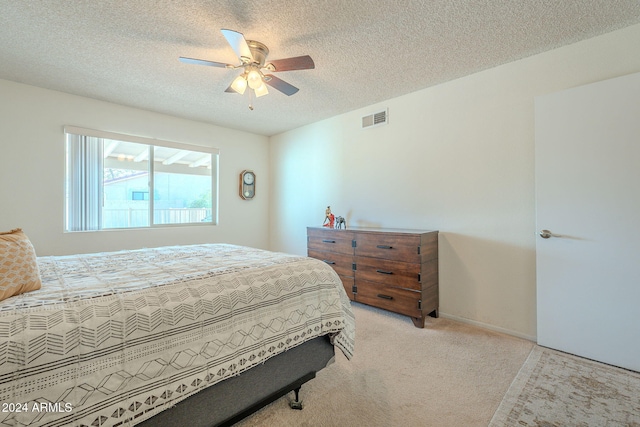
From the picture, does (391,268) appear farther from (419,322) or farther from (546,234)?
(546,234)

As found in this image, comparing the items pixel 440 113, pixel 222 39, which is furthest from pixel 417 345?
pixel 222 39

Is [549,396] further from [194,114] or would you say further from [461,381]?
[194,114]

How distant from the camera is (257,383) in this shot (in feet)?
4.55

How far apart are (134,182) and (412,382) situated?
405 cm

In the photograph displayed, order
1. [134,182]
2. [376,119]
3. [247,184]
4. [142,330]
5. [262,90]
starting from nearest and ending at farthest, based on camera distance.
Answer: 1. [142,330]
2. [262,90]
3. [376,119]
4. [134,182]
5. [247,184]

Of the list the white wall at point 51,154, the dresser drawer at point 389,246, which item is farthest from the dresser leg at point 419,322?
the white wall at point 51,154

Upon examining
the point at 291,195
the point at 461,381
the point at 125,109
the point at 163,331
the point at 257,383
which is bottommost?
the point at 461,381

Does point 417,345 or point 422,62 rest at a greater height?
Result: point 422,62

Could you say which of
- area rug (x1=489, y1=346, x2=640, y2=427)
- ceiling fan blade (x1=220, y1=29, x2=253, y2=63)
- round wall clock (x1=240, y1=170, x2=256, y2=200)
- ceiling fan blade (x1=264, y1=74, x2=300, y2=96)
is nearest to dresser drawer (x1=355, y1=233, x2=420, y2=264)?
area rug (x1=489, y1=346, x2=640, y2=427)

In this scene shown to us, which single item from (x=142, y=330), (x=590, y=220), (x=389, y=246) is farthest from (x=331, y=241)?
(x=142, y=330)

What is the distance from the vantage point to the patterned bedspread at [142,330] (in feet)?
2.80

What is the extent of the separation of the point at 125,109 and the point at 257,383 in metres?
3.85

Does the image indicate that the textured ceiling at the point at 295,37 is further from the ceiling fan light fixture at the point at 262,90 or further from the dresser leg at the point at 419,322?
the dresser leg at the point at 419,322

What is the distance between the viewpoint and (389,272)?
9.34ft
